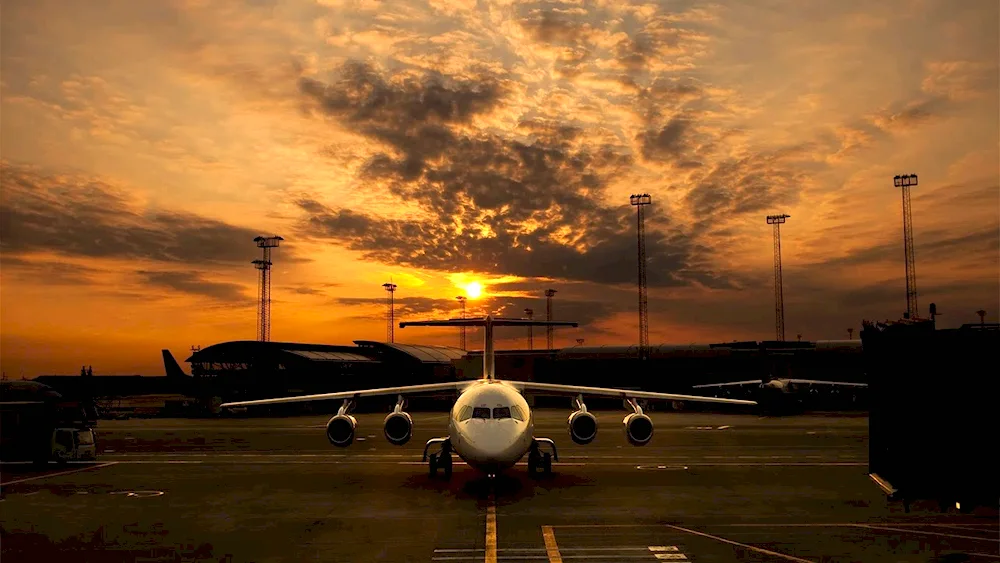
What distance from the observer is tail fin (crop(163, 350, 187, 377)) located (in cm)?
8069

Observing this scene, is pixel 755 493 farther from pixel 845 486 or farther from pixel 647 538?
pixel 647 538

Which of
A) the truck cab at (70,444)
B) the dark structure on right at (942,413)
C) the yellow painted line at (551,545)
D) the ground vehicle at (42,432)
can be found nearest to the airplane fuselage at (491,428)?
the yellow painted line at (551,545)

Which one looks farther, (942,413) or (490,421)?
(490,421)

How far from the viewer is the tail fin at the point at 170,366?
8069 cm

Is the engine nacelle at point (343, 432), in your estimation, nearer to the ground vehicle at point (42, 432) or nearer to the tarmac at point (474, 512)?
the tarmac at point (474, 512)

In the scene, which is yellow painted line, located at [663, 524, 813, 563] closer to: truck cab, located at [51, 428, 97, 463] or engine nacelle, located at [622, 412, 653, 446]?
engine nacelle, located at [622, 412, 653, 446]

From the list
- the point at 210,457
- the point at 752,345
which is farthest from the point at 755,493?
the point at 752,345

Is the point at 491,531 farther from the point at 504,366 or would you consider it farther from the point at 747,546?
the point at 504,366

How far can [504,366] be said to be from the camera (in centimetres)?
11756

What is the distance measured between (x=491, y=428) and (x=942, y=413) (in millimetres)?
13227

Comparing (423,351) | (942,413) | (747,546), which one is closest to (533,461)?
(747,546)

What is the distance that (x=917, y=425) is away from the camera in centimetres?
1427

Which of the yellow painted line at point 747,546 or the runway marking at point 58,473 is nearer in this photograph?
the yellow painted line at point 747,546

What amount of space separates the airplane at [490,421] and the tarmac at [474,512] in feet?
3.81
